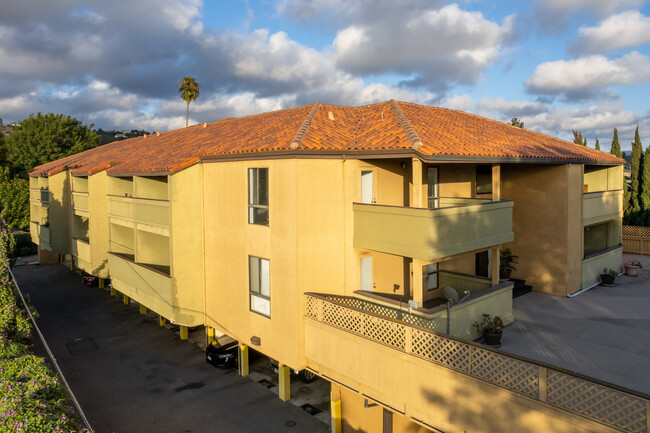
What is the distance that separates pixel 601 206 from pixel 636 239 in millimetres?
11816

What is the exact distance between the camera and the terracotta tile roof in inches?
548

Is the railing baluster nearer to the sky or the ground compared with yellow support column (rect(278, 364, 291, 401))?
nearer to the sky

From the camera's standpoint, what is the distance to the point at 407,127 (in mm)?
14773

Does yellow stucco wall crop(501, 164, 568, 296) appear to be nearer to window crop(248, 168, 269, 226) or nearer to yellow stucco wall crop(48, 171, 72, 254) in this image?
window crop(248, 168, 269, 226)

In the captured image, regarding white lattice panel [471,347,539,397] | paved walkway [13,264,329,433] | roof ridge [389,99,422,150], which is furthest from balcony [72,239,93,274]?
white lattice panel [471,347,539,397]

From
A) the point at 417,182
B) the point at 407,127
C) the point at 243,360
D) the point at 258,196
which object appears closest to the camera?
the point at 417,182

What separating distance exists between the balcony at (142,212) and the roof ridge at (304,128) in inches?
265

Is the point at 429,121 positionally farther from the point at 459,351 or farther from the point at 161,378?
the point at 161,378

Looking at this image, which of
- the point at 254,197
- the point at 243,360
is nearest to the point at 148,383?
the point at 243,360

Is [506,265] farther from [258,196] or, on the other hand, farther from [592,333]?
[258,196]

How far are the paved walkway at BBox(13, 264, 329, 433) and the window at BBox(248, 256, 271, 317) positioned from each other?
3.87 metres

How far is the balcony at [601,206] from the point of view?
63.9 ft

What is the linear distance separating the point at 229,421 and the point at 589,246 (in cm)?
2056

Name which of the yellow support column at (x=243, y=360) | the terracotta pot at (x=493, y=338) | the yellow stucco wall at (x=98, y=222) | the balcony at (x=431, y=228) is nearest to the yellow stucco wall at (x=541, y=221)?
the balcony at (x=431, y=228)
